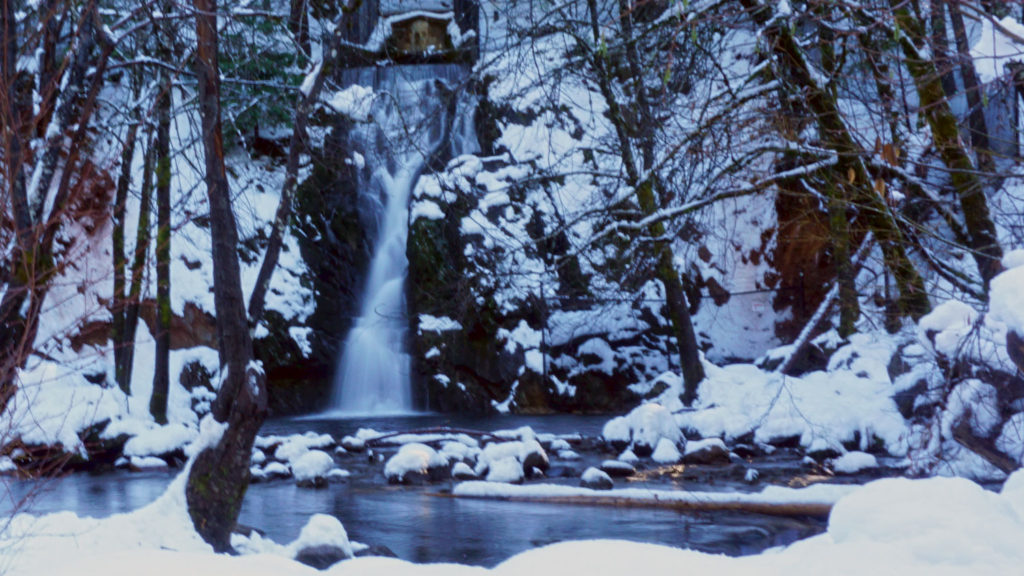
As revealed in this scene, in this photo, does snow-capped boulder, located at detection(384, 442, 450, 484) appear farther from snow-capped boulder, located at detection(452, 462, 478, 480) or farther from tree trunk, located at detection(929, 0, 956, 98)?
tree trunk, located at detection(929, 0, 956, 98)

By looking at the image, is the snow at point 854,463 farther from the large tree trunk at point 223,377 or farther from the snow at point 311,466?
the large tree trunk at point 223,377

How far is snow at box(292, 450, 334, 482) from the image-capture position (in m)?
10.5

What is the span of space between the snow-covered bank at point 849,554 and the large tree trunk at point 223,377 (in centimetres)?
155

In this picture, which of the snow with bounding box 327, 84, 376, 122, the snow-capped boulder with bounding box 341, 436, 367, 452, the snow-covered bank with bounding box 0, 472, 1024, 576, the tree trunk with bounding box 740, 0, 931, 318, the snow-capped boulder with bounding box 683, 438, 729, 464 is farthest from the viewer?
the snow-capped boulder with bounding box 341, 436, 367, 452

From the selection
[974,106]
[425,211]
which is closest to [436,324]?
[425,211]

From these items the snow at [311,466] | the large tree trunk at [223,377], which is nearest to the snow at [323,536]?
the large tree trunk at [223,377]

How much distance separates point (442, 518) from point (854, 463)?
14.8ft

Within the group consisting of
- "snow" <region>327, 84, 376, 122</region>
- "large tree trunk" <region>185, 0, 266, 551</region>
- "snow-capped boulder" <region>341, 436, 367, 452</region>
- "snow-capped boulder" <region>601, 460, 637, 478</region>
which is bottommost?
"snow-capped boulder" <region>601, 460, 637, 478</region>

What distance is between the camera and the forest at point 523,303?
516 centimetres

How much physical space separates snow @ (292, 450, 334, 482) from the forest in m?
0.04

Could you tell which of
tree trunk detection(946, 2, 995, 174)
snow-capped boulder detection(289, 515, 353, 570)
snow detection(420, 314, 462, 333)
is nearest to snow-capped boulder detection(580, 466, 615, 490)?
snow-capped boulder detection(289, 515, 353, 570)

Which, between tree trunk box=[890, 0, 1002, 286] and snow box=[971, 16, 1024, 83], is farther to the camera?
tree trunk box=[890, 0, 1002, 286]

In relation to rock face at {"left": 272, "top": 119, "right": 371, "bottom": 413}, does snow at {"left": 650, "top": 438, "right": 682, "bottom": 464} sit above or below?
below

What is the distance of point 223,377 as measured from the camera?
5.96 meters
